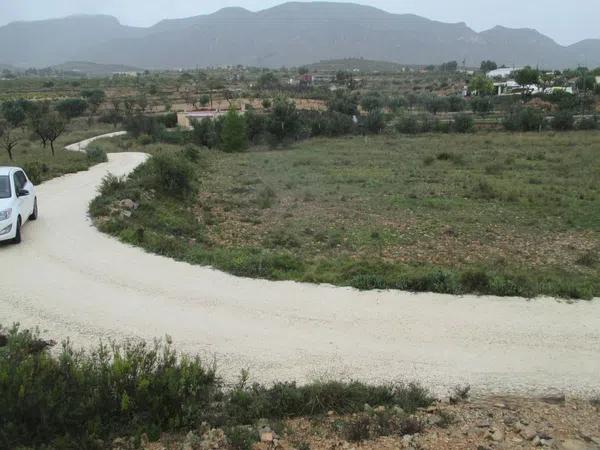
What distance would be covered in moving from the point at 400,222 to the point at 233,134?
100ft

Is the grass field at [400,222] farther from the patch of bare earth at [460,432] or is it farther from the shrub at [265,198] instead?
the patch of bare earth at [460,432]

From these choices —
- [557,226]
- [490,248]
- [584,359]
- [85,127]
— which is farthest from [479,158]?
[85,127]

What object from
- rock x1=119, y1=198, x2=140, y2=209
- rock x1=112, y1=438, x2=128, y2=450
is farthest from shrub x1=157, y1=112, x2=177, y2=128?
rock x1=112, y1=438, x2=128, y2=450

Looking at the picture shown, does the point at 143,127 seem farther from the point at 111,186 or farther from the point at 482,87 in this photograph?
the point at 482,87

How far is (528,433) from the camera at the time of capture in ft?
18.8

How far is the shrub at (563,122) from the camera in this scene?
5178 centimetres

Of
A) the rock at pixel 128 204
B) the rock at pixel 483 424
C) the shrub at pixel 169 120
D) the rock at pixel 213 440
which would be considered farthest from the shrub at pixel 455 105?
the rock at pixel 213 440

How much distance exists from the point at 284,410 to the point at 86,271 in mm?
6182

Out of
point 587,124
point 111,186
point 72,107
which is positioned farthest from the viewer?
point 72,107

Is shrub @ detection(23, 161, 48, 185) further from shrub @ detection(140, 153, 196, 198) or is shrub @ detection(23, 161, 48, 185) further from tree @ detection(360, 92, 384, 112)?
tree @ detection(360, 92, 384, 112)

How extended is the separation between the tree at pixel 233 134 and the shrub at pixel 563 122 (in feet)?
103

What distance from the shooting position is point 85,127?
63281mm

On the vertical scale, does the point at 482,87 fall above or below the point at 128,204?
above

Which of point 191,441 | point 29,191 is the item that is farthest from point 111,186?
point 191,441
